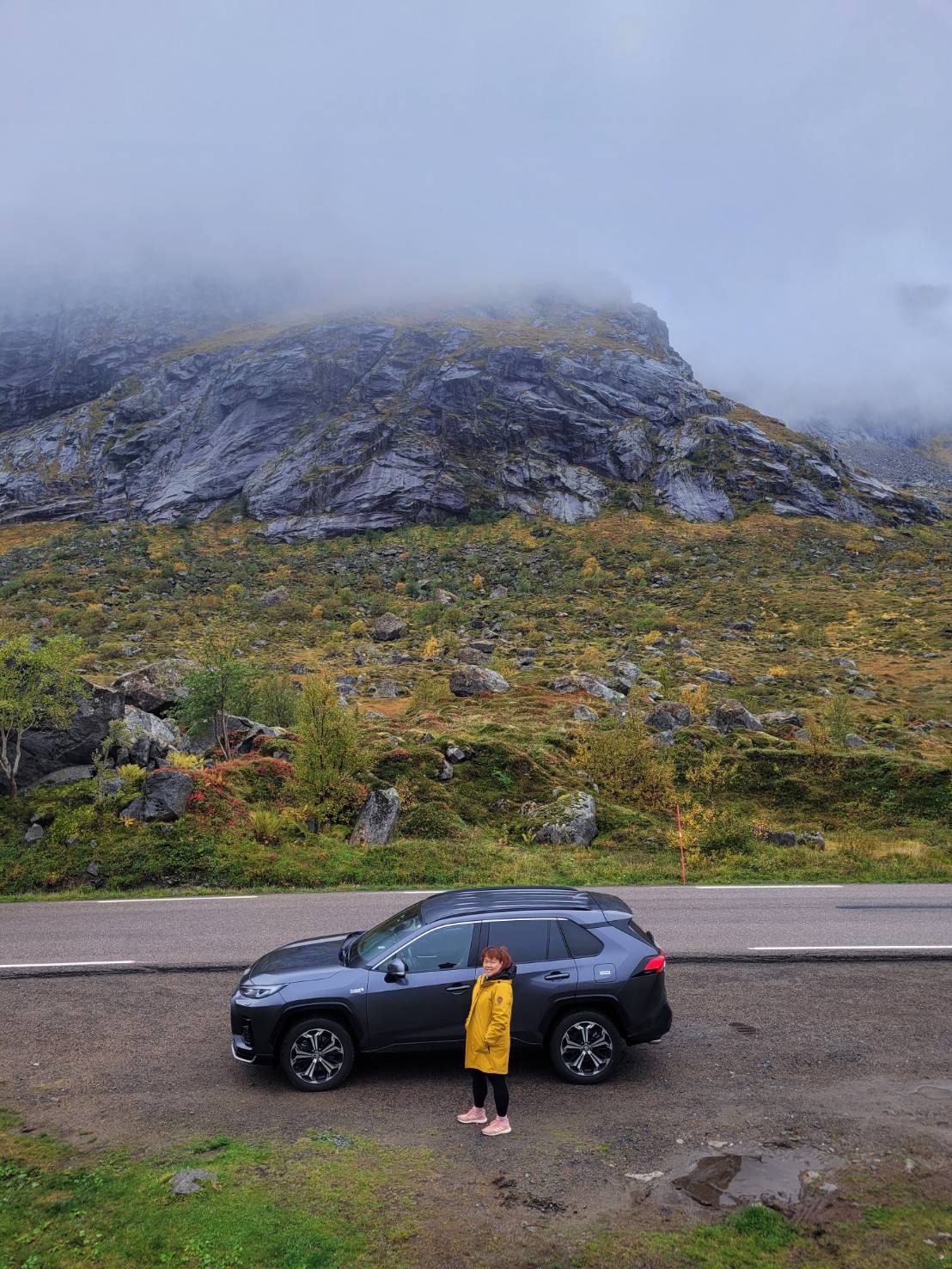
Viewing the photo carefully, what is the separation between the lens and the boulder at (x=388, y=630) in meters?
56.7

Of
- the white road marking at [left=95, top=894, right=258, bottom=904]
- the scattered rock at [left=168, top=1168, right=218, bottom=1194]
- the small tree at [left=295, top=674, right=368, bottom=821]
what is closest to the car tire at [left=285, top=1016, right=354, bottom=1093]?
the scattered rock at [left=168, top=1168, right=218, bottom=1194]

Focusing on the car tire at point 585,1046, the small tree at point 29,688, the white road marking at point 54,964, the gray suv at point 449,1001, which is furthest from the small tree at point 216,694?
the car tire at point 585,1046

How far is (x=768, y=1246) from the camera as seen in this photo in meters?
4.83

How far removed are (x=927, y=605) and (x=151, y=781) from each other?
5860 centimetres

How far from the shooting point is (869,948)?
455 inches

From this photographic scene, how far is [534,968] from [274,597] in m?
62.0

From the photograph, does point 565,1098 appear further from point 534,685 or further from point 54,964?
point 534,685

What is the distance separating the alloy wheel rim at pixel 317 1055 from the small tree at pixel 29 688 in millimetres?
14170

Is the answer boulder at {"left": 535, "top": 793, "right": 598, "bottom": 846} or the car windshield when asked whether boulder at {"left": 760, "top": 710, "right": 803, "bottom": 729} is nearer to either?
boulder at {"left": 535, "top": 793, "right": 598, "bottom": 846}

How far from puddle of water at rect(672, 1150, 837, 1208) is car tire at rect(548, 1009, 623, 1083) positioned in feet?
5.20

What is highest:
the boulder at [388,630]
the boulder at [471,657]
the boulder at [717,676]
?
the boulder at [388,630]

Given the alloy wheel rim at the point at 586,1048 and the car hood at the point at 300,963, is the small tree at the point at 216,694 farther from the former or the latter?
the alloy wheel rim at the point at 586,1048

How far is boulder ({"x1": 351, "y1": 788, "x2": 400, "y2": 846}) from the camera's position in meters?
19.4

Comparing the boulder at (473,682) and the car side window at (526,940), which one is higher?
the boulder at (473,682)
